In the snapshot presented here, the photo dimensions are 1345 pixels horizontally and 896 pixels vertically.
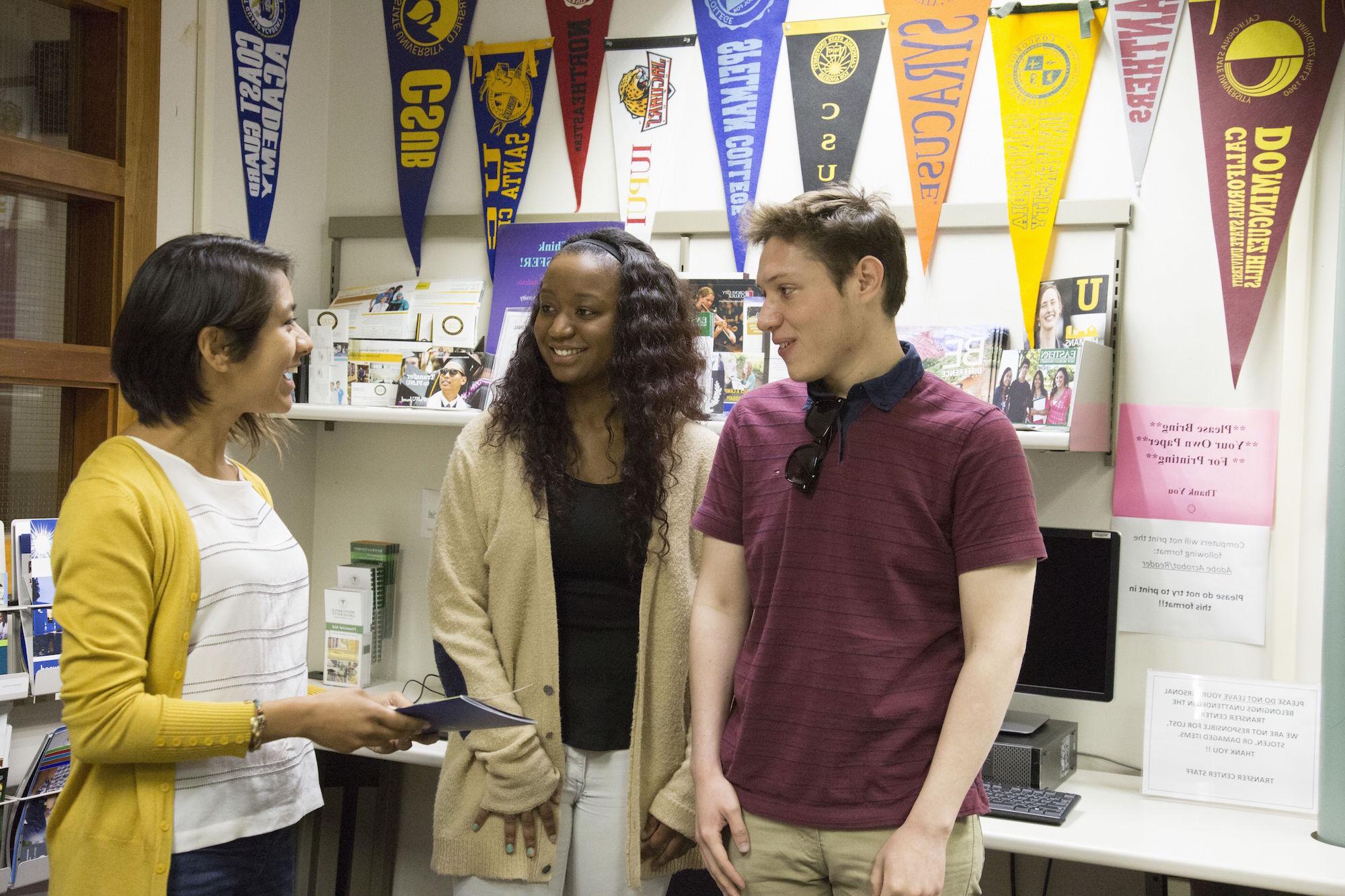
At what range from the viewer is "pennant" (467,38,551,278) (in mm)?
2820

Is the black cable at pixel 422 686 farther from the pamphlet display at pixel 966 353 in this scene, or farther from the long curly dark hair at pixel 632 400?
the pamphlet display at pixel 966 353

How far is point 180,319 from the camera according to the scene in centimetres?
Result: 141

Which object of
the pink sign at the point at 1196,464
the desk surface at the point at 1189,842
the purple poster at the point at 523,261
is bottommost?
the desk surface at the point at 1189,842

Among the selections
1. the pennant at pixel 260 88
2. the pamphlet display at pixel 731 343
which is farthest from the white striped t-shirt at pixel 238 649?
the pennant at pixel 260 88

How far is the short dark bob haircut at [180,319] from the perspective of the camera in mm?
1405

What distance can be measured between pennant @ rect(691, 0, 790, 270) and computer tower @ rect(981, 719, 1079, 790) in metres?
1.19

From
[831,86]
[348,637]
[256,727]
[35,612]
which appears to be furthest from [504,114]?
[256,727]

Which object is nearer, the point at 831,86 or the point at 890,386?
the point at 890,386

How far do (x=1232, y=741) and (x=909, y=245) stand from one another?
1.18 metres

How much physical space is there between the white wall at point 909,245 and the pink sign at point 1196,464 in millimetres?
29

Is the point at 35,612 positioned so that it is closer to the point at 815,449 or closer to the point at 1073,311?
the point at 815,449

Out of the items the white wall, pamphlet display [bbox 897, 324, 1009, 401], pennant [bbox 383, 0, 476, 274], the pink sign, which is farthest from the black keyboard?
pennant [bbox 383, 0, 476, 274]

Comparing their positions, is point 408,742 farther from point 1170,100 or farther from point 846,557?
point 1170,100

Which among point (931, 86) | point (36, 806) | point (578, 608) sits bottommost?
point (36, 806)
